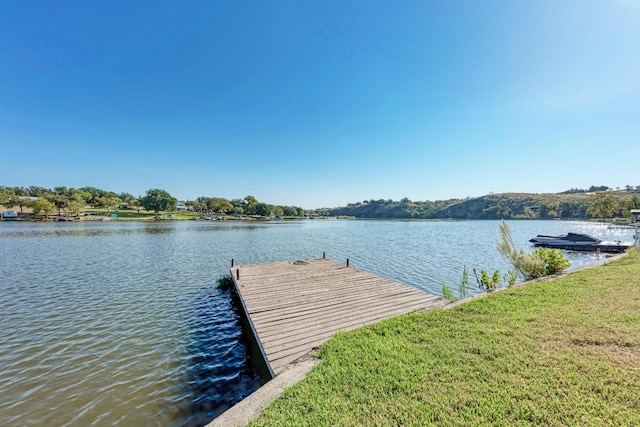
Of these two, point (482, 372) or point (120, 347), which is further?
point (120, 347)

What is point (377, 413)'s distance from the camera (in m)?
2.69

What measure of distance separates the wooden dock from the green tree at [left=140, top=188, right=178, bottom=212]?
306 ft

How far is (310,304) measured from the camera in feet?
23.3

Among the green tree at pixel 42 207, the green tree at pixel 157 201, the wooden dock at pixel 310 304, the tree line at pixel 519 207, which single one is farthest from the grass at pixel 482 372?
the green tree at pixel 157 201

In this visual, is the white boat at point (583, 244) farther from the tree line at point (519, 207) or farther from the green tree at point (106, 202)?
the green tree at point (106, 202)

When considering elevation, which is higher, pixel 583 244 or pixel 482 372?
pixel 482 372

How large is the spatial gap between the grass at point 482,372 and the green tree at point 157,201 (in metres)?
101

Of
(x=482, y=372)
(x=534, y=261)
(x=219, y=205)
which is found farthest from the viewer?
(x=219, y=205)

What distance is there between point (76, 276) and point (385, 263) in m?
16.8

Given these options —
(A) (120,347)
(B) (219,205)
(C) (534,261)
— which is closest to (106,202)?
(B) (219,205)

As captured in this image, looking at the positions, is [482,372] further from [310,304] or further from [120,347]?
[120,347]

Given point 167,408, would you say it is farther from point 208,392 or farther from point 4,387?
point 4,387

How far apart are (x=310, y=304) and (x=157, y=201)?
324 ft

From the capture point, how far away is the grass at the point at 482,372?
257 centimetres
